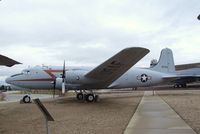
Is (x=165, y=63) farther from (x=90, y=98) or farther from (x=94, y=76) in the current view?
(x=94, y=76)

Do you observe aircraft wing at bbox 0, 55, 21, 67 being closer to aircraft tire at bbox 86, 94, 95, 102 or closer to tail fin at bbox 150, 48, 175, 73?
aircraft tire at bbox 86, 94, 95, 102

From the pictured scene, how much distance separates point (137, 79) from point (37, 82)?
7.26 meters

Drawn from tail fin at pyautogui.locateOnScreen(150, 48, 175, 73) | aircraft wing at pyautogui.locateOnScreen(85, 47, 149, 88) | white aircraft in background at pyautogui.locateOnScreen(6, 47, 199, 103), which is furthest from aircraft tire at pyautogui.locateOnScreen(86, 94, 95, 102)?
tail fin at pyautogui.locateOnScreen(150, 48, 175, 73)

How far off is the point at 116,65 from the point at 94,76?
6.58 ft

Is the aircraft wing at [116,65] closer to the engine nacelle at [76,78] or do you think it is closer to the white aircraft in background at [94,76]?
the white aircraft in background at [94,76]

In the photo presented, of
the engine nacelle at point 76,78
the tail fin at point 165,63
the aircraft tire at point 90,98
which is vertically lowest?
the aircraft tire at point 90,98

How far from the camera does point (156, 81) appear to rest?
24.2 m

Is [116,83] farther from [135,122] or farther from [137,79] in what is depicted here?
[135,122]

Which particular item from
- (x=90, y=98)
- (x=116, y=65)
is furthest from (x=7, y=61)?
(x=90, y=98)

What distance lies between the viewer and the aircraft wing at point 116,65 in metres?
15.6

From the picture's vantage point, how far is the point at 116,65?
17.2 metres

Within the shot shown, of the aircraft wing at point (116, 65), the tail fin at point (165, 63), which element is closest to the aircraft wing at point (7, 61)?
the aircraft wing at point (116, 65)

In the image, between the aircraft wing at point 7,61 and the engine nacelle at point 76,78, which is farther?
the engine nacelle at point 76,78

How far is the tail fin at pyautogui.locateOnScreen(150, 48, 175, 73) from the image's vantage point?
86.9 feet
